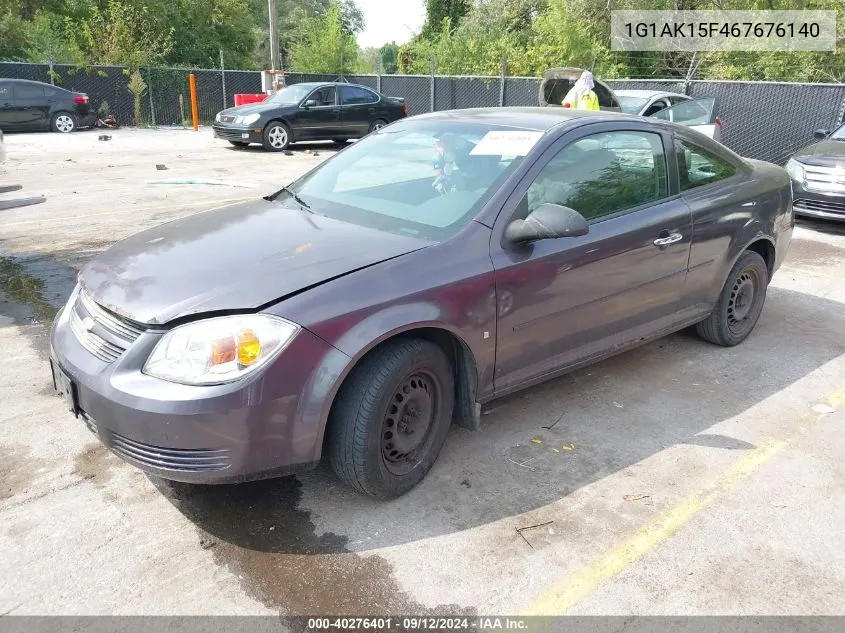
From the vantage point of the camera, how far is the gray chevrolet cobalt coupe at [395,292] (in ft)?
8.80

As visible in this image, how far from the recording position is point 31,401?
13.1 feet

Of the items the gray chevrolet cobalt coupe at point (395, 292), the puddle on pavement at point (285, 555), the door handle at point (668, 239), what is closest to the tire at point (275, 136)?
the gray chevrolet cobalt coupe at point (395, 292)

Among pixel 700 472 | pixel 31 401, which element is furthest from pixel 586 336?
pixel 31 401

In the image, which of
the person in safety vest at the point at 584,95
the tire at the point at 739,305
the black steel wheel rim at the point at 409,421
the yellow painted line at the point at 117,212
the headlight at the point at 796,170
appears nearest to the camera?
the black steel wheel rim at the point at 409,421

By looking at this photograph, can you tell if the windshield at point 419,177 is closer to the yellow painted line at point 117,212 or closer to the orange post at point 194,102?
the yellow painted line at point 117,212

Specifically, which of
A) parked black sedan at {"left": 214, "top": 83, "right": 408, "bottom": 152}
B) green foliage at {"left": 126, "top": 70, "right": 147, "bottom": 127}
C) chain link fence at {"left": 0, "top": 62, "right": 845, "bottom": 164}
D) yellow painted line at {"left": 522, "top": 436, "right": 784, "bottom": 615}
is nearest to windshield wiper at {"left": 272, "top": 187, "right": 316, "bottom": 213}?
yellow painted line at {"left": 522, "top": 436, "right": 784, "bottom": 615}

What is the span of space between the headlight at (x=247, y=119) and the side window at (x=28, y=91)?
5790 mm

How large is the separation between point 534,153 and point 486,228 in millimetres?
563

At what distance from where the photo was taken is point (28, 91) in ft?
58.0

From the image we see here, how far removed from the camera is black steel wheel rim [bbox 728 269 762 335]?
16.5ft

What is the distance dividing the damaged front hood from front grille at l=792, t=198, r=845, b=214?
774 centimetres

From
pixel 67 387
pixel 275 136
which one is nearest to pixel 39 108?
pixel 275 136

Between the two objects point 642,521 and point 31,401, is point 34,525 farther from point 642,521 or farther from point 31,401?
→ point 642,521

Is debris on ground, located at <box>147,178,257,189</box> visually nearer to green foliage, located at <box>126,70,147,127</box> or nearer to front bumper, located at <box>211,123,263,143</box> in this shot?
front bumper, located at <box>211,123,263,143</box>
